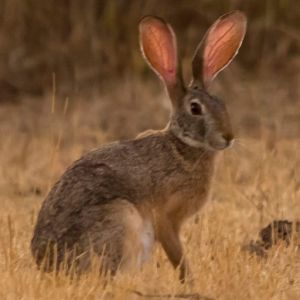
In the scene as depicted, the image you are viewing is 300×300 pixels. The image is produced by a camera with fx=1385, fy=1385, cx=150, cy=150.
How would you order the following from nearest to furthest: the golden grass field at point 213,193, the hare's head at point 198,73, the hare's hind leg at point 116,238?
1. the golden grass field at point 213,193
2. the hare's hind leg at point 116,238
3. the hare's head at point 198,73

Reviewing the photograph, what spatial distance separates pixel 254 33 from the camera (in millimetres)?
12016

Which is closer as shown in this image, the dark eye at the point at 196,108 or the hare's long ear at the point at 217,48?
the dark eye at the point at 196,108

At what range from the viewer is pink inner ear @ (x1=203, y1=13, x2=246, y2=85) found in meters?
6.88

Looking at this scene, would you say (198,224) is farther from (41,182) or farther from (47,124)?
(47,124)

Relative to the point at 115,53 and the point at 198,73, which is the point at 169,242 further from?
the point at 115,53

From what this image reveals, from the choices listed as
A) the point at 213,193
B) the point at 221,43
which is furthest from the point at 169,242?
the point at 213,193

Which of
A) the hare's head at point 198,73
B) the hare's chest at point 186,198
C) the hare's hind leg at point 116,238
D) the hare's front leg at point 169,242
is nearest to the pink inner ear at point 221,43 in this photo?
the hare's head at point 198,73

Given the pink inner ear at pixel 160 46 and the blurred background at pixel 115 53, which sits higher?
the blurred background at pixel 115 53

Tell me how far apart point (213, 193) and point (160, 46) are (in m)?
1.95

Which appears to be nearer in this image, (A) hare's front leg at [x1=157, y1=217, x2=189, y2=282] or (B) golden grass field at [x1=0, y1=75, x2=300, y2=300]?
(B) golden grass field at [x1=0, y1=75, x2=300, y2=300]

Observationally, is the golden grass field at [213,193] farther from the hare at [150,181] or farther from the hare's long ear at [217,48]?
the hare's long ear at [217,48]

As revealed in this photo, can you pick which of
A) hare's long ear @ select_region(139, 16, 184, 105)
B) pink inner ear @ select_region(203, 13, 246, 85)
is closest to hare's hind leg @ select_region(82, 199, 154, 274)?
hare's long ear @ select_region(139, 16, 184, 105)

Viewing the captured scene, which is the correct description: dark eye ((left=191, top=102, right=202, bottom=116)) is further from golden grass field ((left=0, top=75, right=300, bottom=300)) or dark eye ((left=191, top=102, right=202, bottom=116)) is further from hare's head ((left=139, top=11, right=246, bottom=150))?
golden grass field ((left=0, top=75, right=300, bottom=300))

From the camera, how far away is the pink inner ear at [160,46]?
686 cm
